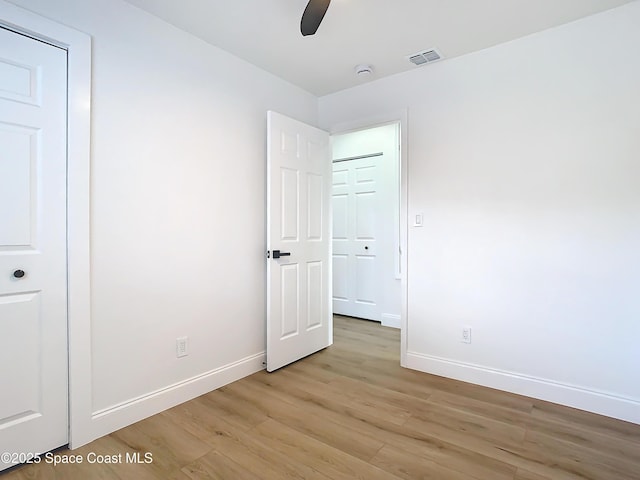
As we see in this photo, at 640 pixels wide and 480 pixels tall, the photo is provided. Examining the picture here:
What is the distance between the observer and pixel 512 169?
7.95 ft

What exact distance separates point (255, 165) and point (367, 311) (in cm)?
254

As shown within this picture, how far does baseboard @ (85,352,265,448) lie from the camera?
189cm

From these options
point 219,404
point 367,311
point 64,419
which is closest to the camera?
point 64,419

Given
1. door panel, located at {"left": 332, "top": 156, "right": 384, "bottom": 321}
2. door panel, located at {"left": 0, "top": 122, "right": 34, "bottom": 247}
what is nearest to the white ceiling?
door panel, located at {"left": 0, "top": 122, "right": 34, "bottom": 247}

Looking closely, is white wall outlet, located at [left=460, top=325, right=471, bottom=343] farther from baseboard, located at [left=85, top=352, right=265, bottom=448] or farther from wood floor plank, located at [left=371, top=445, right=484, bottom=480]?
baseboard, located at [left=85, top=352, right=265, bottom=448]

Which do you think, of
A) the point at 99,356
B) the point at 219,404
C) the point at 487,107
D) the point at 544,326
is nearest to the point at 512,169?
the point at 487,107

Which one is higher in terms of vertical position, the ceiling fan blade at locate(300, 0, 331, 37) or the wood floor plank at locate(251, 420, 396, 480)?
the ceiling fan blade at locate(300, 0, 331, 37)

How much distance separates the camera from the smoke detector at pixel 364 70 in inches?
109

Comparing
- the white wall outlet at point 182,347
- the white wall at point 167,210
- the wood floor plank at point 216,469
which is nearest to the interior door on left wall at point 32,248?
the white wall at point 167,210

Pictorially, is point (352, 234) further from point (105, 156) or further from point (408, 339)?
point (105, 156)

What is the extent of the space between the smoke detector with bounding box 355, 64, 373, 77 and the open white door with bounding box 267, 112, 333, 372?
62 centimetres

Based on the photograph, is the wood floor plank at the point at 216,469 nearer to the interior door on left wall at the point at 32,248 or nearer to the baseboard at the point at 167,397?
the baseboard at the point at 167,397

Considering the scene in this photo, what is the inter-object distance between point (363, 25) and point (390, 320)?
124 inches

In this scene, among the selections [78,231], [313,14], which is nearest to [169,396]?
[78,231]
